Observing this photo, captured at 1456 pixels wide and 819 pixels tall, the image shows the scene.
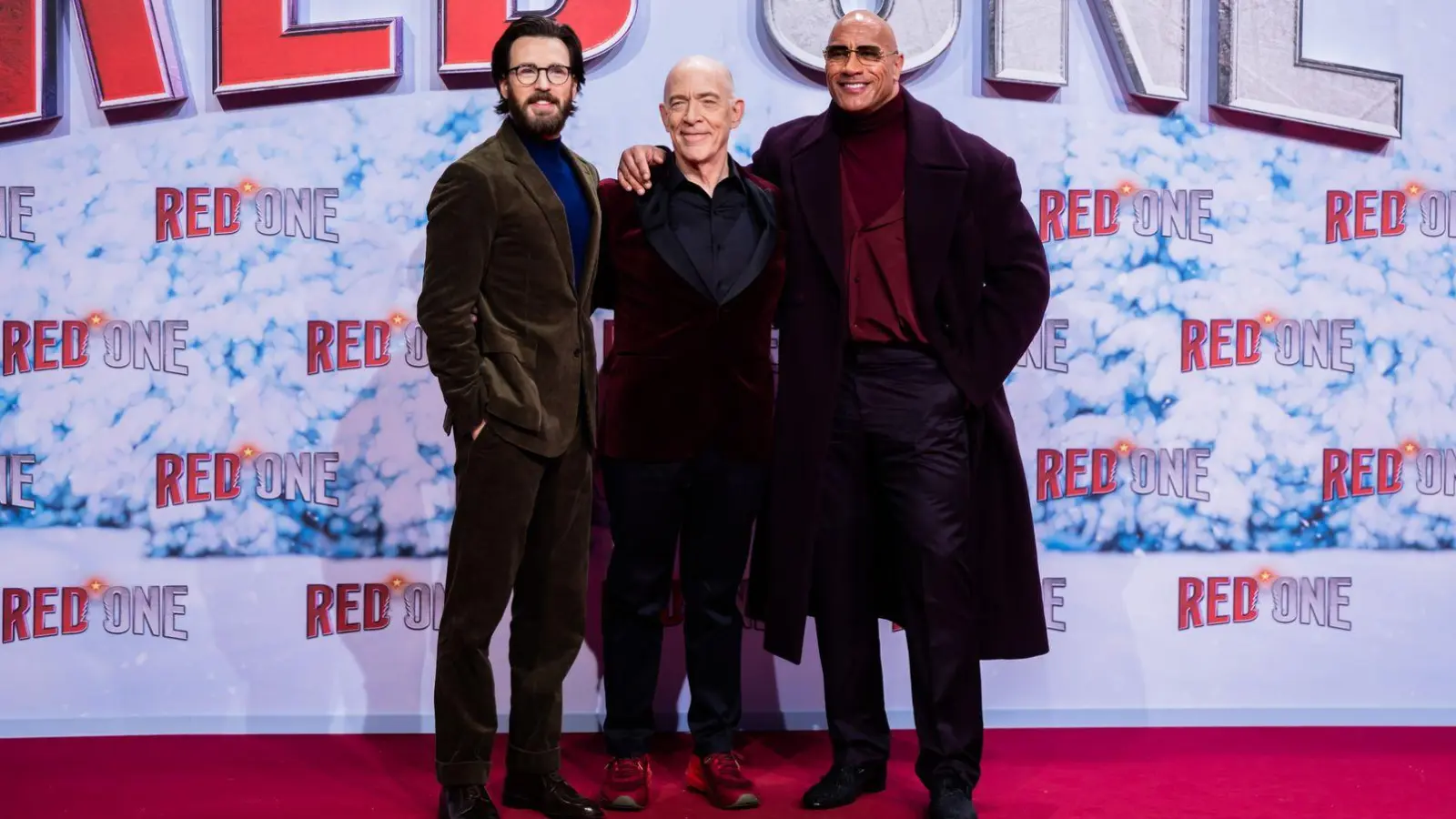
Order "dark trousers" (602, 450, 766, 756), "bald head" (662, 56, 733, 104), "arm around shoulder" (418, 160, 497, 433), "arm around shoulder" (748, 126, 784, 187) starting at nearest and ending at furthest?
1. "arm around shoulder" (418, 160, 497, 433)
2. "bald head" (662, 56, 733, 104)
3. "dark trousers" (602, 450, 766, 756)
4. "arm around shoulder" (748, 126, 784, 187)

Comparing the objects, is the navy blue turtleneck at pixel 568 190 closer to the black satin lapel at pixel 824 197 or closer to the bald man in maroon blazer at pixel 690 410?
the bald man in maroon blazer at pixel 690 410

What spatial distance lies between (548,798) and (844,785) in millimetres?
721

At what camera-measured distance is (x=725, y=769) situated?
3170mm

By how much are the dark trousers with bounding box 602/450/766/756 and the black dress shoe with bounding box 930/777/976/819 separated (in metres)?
0.53

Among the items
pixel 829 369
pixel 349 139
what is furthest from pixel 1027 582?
pixel 349 139

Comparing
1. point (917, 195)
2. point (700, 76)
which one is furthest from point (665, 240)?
point (917, 195)

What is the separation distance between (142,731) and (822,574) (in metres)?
2.14

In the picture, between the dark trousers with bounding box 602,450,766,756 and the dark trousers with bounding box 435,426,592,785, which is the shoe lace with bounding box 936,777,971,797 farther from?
the dark trousers with bounding box 435,426,592,785

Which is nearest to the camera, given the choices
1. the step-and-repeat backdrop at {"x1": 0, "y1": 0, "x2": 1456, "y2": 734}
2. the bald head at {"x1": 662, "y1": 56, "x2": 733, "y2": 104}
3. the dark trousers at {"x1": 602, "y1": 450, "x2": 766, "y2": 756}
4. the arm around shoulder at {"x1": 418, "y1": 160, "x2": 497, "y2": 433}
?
the arm around shoulder at {"x1": 418, "y1": 160, "x2": 497, "y2": 433}

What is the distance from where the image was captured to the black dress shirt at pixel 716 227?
3.06 m

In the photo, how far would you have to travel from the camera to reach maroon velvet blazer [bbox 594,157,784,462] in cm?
308

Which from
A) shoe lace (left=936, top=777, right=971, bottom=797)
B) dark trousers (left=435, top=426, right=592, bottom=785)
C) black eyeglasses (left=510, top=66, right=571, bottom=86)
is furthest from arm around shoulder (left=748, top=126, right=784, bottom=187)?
shoe lace (left=936, top=777, right=971, bottom=797)

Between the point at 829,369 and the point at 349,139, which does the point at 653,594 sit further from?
the point at 349,139

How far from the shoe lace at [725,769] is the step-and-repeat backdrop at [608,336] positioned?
0.71 metres
